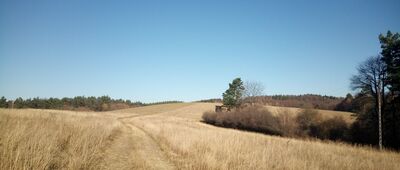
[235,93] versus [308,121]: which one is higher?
[235,93]

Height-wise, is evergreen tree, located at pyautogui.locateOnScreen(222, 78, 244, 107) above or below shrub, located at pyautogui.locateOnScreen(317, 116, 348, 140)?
above

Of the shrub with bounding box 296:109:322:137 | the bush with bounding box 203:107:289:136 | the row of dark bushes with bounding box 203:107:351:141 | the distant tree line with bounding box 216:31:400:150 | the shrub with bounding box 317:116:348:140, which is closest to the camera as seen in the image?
the distant tree line with bounding box 216:31:400:150

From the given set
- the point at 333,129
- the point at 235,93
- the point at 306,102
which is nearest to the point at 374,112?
the point at 333,129

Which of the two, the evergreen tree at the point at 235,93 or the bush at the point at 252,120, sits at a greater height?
the evergreen tree at the point at 235,93

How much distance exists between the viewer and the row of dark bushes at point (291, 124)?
36356 millimetres

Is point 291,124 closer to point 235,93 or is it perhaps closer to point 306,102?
point 235,93

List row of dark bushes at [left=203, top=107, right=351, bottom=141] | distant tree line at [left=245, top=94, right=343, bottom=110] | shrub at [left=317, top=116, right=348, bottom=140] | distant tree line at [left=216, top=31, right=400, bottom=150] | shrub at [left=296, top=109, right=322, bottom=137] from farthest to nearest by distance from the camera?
distant tree line at [left=245, top=94, right=343, bottom=110]
shrub at [left=296, top=109, right=322, bottom=137]
row of dark bushes at [left=203, top=107, right=351, bottom=141]
shrub at [left=317, top=116, right=348, bottom=140]
distant tree line at [left=216, top=31, right=400, bottom=150]

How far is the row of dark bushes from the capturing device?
119ft

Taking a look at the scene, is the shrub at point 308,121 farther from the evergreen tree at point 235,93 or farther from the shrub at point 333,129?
the evergreen tree at point 235,93

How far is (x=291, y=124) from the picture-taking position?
40906 millimetres

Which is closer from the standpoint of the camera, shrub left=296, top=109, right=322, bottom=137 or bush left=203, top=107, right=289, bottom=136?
shrub left=296, top=109, right=322, bottom=137

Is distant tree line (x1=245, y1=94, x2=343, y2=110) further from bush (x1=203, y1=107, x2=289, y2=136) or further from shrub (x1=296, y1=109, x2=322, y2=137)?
bush (x1=203, y1=107, x2=289, y2=136)

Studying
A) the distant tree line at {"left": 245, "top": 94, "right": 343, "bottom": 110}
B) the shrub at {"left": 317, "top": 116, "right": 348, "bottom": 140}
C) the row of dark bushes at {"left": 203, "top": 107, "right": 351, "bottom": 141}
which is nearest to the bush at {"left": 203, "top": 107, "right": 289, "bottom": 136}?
the row of dark bushes at {"left": 203, "top": 107, "right": 351, "bottom": 141}

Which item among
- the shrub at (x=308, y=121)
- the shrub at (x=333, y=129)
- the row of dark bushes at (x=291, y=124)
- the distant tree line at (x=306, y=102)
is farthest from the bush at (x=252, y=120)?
the distant tree line at (x=306, y=102)
